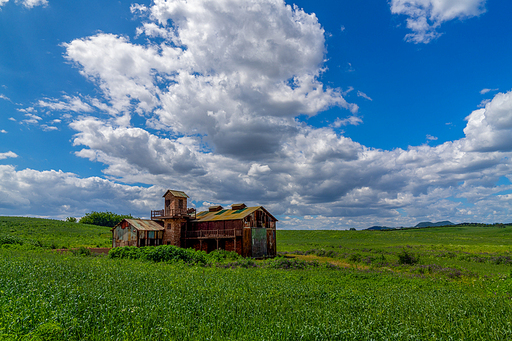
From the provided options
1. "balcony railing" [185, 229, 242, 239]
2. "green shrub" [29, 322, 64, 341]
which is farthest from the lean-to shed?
"green shrub" [29, 322, 64, 341]

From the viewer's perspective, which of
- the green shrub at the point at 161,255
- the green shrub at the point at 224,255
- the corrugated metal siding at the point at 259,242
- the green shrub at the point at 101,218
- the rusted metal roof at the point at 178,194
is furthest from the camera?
the green shrub at the point at 101,218

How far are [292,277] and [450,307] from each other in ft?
34.2

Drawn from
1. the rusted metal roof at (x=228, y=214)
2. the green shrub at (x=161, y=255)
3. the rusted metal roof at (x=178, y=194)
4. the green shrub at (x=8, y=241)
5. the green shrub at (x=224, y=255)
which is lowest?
the green shrub at (x=224, y=255)

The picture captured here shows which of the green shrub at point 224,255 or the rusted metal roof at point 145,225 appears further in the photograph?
the rusted metal roof at point 145,225

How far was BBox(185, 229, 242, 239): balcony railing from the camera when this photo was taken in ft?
137

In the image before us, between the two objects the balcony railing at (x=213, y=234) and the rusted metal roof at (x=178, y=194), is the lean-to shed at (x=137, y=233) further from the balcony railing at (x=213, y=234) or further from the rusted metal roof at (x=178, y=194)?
the rusted metal roof at (x=178, y=194)

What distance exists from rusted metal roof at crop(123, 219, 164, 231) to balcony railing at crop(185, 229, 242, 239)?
4825 mm

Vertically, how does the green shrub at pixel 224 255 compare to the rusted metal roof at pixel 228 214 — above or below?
below

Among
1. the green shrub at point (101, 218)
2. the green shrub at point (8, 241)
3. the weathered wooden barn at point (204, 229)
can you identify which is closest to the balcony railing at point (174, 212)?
the weathered wooden barn at point (204, 229)

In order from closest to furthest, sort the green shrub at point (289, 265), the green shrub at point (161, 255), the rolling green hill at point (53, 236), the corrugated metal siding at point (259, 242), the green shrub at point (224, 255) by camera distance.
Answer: the green shrub at point (289, 265) → the green shrub at point (161, 255) → the green shrub at point (224, 255) → the corrugated metal siding at point (259, 242) → the rolling green hill at point (53, 236)

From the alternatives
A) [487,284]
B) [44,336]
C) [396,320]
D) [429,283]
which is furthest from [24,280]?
[487,284]

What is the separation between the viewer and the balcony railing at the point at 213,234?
41.8 m

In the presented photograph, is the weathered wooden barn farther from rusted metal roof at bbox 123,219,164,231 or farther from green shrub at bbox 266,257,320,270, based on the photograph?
green shrub at bbox 266,257,320,270

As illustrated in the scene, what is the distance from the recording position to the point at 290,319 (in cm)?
917
